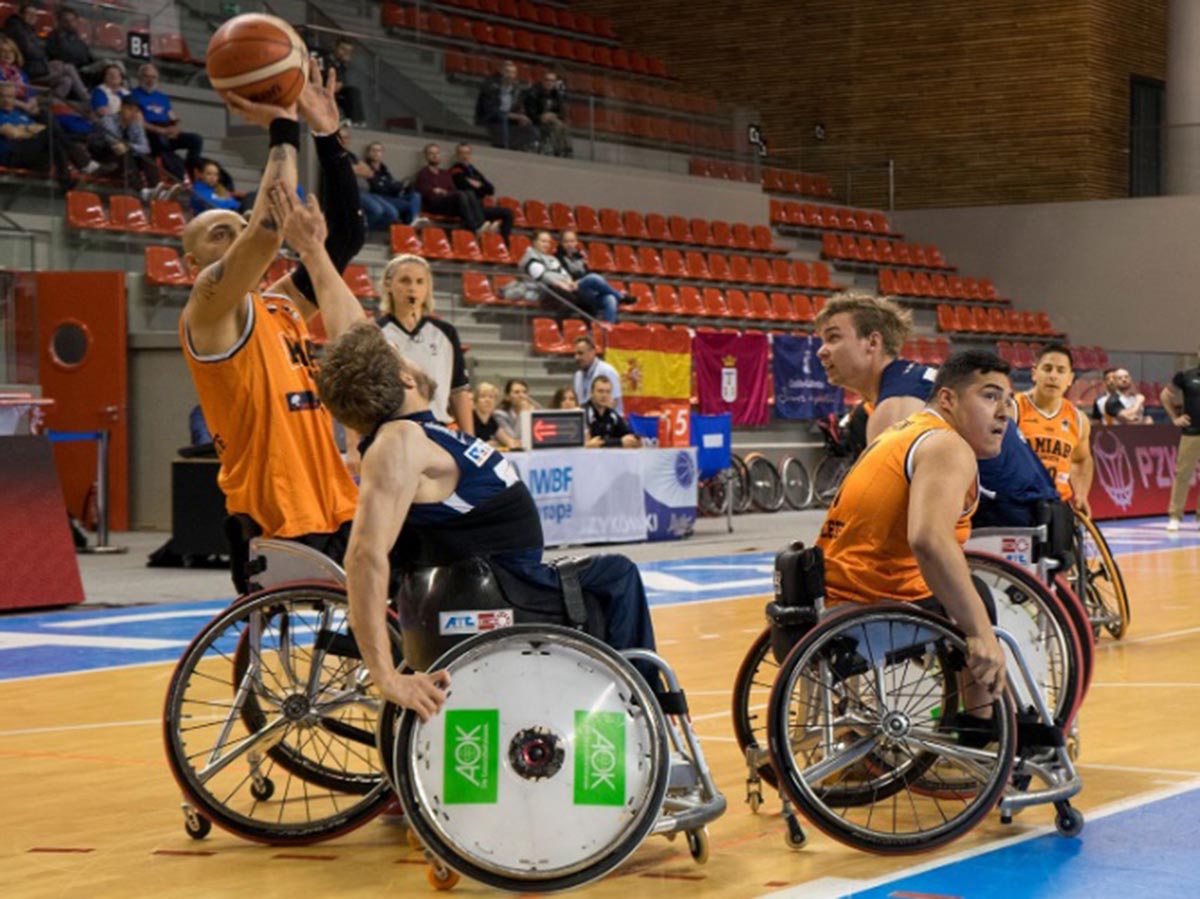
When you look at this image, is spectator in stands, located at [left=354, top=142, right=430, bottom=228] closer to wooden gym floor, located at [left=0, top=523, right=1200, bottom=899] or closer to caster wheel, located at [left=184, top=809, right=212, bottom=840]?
wooden gym floor, located at [left=0, top=523, right=1200, bottom=899]

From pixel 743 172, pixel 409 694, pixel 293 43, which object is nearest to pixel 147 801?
pixel 409 694

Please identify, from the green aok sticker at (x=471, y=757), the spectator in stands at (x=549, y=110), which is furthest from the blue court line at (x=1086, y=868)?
the spectator in stands at (x=549, y=110)

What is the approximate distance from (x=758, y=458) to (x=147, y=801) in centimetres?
1578

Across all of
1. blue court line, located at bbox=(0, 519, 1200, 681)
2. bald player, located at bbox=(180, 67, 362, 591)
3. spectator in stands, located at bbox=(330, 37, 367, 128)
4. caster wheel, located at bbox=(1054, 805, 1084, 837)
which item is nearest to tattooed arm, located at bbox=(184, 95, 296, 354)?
bald player, located at bbox=(180, 67, 362, 591)

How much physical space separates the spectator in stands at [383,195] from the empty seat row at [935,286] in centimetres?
879

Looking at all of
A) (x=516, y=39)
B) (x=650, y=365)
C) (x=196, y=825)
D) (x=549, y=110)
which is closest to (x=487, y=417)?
(x=650, y=365)

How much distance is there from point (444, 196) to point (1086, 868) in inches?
712

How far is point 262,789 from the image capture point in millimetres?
6027

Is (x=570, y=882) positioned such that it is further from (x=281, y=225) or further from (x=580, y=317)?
(x=580, y=317)

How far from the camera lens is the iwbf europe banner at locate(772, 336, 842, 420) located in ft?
75.9

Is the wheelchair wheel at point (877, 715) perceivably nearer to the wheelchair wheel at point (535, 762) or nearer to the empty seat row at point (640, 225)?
the wheelchair wheel at point (535, 762)

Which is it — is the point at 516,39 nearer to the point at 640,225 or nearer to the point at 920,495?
the point at 640,225

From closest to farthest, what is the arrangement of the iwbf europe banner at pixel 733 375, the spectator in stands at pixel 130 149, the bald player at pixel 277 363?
1. the bald player at pixel 277 363
2. the spectator in stands at pixel 130 149
3. the iwbf europe banner at pixel 733 375

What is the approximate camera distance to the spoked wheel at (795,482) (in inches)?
880
